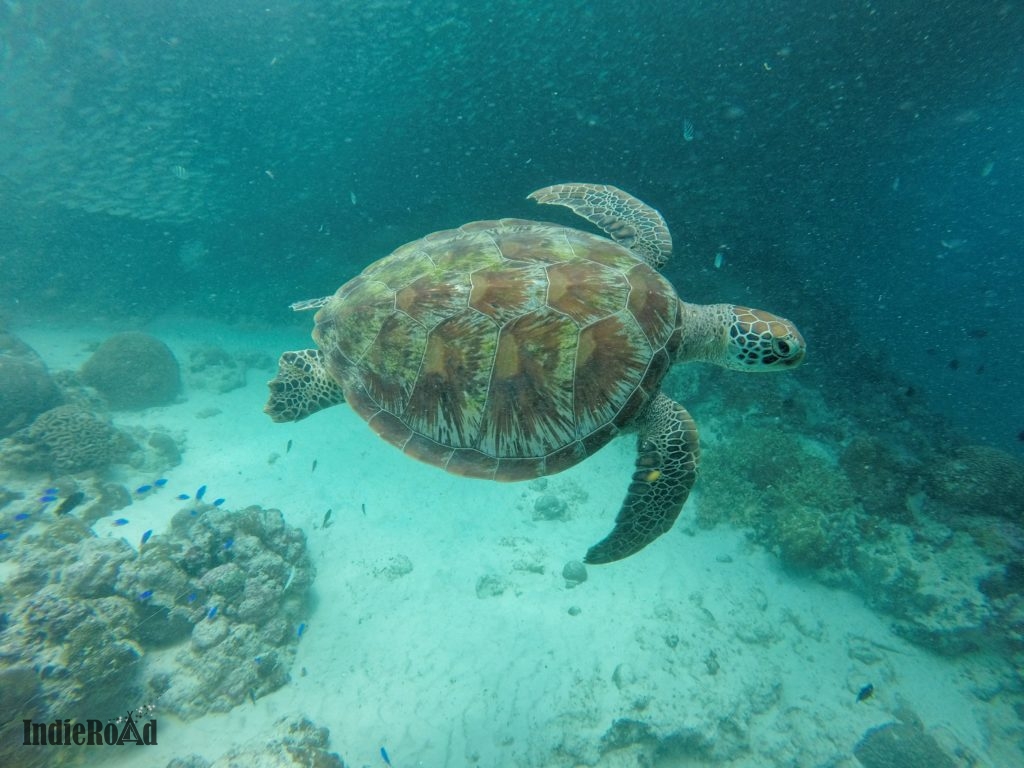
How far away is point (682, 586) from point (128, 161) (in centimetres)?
2376

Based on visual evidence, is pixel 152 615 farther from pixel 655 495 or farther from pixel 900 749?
pixel 900 749

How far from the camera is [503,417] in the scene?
3.30 metres

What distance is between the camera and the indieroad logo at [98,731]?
12.5ft

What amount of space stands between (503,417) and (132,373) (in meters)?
14.6

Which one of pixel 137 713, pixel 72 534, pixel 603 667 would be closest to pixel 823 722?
pixel 603 667

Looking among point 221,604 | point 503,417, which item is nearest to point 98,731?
point 221,604

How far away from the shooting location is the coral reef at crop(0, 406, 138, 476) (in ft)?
25.6

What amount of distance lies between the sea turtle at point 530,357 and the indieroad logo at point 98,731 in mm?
4463

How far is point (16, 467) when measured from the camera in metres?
7.64

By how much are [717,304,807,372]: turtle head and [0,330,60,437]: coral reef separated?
47.2 feet

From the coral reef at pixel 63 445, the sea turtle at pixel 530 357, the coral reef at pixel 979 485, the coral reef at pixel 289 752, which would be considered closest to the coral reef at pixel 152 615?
A: the coral reef at pixel 289 752

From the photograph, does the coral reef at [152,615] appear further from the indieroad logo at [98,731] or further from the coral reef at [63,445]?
the coral reef at [63,445]

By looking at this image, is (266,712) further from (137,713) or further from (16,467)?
(16,467)

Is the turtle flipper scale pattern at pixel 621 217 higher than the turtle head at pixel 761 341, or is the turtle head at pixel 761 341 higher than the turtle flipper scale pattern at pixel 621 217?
the turtle flipper scale pattern at pixel 621 217
